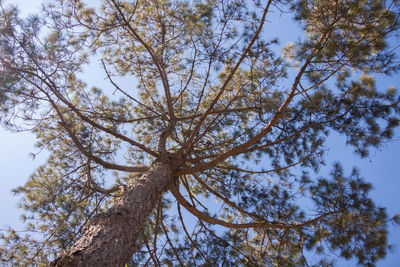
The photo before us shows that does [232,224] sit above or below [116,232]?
above

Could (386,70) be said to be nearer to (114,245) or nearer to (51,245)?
(114,245)

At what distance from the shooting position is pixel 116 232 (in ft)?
6.59

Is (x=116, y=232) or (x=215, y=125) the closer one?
(x=116, y=232)

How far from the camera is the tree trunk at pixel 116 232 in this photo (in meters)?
1.67

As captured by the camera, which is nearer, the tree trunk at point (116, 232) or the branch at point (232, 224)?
the tree trunk at point (116, 232)

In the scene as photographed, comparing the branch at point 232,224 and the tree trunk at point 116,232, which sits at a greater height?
the branch at point 232,224

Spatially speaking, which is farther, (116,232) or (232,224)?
(232,224)

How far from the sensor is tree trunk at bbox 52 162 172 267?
5.46ft

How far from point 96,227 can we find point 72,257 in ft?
1.23

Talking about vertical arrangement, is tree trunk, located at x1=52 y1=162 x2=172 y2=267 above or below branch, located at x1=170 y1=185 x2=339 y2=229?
below

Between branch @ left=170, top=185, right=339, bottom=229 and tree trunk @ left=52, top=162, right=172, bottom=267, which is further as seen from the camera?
branch @ left=170, top=185, right=339, bottom=229

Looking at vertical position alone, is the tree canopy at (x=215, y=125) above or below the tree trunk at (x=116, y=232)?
above

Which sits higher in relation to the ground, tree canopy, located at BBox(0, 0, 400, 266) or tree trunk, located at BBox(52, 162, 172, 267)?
tree canopy, located at BBox(0, 0, 400, 266)

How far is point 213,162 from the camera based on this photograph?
3.53m
